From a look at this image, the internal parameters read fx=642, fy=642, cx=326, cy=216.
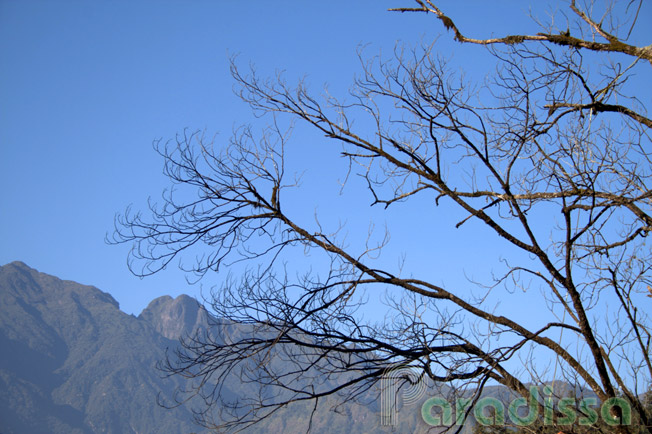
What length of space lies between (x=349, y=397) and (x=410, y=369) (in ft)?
2.34

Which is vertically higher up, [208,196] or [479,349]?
[208,196]

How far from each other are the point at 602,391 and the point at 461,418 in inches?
52.4

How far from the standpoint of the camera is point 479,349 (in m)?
6.37

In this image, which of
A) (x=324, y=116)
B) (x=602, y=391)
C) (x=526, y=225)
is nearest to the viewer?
(x=602, y=391)

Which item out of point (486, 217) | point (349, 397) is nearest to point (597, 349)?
point (486, 217)

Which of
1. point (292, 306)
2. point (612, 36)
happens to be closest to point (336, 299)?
point (292, 306)

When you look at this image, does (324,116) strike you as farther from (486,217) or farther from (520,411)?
(520,411)

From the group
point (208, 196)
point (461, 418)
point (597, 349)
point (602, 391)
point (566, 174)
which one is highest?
point (566, 174)

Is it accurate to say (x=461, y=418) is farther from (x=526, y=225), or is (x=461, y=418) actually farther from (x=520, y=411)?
(x=526, y=225)

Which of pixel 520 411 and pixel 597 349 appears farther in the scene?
pixel 520 411

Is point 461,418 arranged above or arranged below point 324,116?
below

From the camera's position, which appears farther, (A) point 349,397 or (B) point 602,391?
(A) point 349,397

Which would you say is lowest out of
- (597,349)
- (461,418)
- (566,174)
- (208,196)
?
(461,418)

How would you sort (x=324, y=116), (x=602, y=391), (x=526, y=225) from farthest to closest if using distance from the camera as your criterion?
(x=324, y=116) → (x=526, y=225) → (x=602, y=391)
